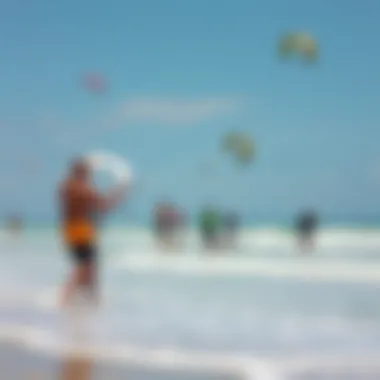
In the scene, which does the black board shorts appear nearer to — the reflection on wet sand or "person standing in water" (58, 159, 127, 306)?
"person standing in water" (58, 159, 127, 306)

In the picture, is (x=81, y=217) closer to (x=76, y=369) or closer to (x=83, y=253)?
(x=83, y=253)

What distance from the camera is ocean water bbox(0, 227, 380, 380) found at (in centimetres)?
284

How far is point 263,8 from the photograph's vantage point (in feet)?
10.1

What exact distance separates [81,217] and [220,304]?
58 cm

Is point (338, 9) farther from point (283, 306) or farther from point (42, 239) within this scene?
point (42, 239)

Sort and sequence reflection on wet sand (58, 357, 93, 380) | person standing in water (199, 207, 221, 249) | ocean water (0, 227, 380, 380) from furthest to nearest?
person standing in water (199, 207, 221, 249), ocean water (0, 227, 380, 380), reflection on wet sand (58, 357, 93, 380)

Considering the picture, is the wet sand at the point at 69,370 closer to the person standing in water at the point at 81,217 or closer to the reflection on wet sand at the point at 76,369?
the reflection on wet sand at the point at 76,369

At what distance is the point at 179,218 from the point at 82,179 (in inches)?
14.0

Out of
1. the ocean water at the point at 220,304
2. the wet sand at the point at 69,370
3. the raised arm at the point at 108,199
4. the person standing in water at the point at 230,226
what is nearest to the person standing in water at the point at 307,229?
the ocean water at the point at 220,304

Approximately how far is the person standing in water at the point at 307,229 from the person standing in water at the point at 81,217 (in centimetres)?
59

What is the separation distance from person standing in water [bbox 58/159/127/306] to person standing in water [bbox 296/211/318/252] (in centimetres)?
59

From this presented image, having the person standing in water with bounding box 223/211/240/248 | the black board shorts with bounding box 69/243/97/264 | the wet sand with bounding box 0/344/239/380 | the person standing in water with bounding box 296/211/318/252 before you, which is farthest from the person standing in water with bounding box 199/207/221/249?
the wet sand with bounding box 0/344/239/380

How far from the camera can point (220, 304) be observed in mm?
3406

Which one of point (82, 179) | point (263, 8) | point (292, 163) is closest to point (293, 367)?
point (292, 163)
